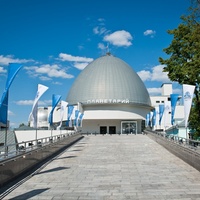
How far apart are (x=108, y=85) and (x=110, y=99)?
408cm

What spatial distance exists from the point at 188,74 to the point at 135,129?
45.6 meters

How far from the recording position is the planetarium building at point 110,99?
65.6 m

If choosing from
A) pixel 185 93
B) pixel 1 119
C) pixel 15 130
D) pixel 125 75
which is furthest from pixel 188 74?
pixel 125 75

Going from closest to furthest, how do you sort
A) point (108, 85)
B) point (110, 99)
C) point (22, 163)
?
point (22, 163) < point (110, 99) < point (108, 85)

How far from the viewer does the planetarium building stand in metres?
65.6

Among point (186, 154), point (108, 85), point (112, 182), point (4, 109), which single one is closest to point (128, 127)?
point (108, 85)

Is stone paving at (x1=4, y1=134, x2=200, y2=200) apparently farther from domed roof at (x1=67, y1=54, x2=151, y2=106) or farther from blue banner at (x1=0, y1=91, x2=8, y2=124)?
domed roof at (x1=67, y1=54, x2=151, y2=106)

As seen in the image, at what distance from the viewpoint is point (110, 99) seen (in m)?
65.7

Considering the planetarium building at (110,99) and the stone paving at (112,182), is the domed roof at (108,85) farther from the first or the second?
the stone paving at (112,182)

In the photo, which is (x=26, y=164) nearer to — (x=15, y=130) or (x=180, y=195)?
(x=180, y=195)

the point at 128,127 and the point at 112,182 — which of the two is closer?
the point at 112,182

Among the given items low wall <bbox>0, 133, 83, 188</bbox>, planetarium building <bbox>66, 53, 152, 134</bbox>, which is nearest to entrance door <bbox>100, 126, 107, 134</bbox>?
planetarium building <bbox>66, 53, 152, 134</bbox>

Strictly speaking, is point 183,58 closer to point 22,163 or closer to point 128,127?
point 22,163

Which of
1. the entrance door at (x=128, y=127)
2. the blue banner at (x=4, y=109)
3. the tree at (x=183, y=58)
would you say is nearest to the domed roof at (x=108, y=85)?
the entrance door at (x=128, y=127)
